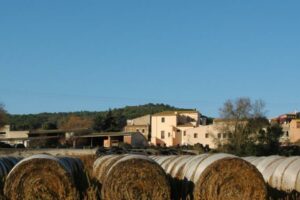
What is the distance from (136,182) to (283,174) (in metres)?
5.62

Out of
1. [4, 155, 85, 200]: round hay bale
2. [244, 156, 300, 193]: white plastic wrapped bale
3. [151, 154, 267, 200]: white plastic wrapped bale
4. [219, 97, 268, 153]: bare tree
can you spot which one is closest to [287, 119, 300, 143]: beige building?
[219, 97, 268, 153]: bare tree

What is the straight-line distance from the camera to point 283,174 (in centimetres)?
1923

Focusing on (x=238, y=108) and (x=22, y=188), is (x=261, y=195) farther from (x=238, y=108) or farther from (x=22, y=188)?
(x=238, y=108)

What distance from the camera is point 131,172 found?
618 inches

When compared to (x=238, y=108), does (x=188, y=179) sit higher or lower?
lower

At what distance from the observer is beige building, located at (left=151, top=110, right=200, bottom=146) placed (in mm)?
117375

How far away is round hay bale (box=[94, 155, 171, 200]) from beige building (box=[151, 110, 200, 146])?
99969 millimetres

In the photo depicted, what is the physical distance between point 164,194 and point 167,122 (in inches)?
4101

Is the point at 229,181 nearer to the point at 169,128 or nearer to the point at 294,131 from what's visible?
the point at 294,131

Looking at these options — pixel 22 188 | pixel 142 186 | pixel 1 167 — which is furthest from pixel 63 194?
pixel 1 167

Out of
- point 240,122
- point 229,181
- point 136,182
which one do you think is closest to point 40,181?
point 136,182

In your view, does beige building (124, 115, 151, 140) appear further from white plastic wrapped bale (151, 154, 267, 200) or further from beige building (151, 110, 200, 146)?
white plastic wrapped bale (151, 154, 267, 200)

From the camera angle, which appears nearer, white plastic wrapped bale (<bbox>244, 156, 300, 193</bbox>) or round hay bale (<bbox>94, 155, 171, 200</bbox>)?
round hay bale (<bbox>94, 155, 171, 200</bbox>)

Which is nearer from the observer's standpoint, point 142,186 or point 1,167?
point 142,186
